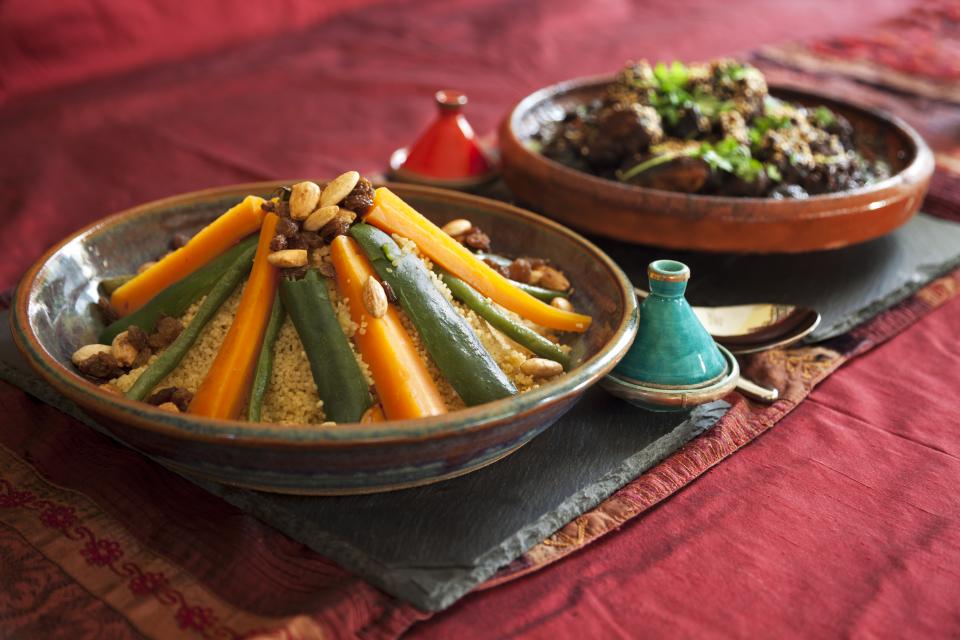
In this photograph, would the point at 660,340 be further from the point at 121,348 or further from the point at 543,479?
the point at 121,348

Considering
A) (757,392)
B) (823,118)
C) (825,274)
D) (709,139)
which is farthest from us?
(823,118)

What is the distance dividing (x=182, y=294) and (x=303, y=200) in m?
0.24

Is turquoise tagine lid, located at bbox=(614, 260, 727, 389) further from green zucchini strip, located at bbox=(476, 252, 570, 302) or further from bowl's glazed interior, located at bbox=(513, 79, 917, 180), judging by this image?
bowl's glazed interior, located at bbox=(513, 79, 917, 180)

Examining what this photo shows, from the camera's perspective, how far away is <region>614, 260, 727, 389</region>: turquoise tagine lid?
122 centimetres

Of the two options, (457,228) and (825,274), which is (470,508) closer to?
(457,228)

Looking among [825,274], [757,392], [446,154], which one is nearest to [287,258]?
[757,392]

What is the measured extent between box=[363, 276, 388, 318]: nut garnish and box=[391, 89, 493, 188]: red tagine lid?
0.85 meters

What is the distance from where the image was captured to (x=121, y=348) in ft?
3.91

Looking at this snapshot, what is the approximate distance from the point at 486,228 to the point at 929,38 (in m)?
2.92

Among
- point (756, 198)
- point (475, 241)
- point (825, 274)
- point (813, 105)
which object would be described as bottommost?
point (825, 274)

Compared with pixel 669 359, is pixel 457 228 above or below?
above

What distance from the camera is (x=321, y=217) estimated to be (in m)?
1.14

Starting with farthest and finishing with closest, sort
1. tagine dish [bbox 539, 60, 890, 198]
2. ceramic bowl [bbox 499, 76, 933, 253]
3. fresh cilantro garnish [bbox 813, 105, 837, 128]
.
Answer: fresh cilantro garnish [bbox 813, 105, 837, 128]
tagine dish [bbox 539, 60, 890, 198]
ceramic bowl [bbox 499, 76, 933, 253]

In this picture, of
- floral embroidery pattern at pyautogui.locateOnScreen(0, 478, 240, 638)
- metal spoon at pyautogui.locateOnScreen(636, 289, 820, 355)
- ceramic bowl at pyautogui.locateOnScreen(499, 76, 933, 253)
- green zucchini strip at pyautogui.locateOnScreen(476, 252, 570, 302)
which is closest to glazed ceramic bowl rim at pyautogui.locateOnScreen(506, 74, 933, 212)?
ceramic bowl at pyautogui.locateOnScreen(499, 76, 933, 253)
